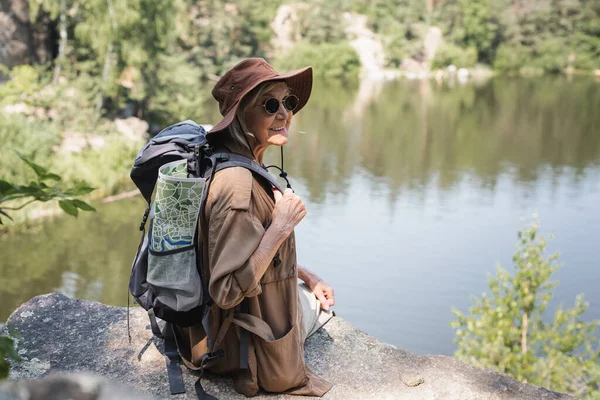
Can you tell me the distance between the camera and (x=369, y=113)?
74.2 feet

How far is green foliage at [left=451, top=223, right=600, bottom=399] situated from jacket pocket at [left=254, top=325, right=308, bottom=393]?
326 centimetres

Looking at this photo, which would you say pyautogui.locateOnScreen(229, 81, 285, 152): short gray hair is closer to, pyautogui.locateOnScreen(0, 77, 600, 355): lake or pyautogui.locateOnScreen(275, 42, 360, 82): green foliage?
pyautogui.locateOnScreen(0, 77, 600, 355): lake

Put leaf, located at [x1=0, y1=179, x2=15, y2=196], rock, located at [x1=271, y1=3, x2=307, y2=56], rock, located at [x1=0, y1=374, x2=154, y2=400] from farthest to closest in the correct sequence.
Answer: rock, located at [x1=271, y1=3, x2=307, y2=56]
leaf, located at [x1=0, y1=179, x2=15, y2=196]
rock, located at [x1=0, y1=374, x2=154, y2=400]

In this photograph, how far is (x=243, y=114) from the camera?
95.2 inches

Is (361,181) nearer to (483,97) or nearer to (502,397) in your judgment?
(502,397)

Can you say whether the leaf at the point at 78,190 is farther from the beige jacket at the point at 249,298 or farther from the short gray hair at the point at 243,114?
the short gray hair at the point at 243,114

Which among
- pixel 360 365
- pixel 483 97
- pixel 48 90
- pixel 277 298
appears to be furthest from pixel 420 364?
pixel 483 97

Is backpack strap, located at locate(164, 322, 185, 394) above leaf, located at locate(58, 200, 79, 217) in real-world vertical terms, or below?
below

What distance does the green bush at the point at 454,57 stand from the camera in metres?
39.2

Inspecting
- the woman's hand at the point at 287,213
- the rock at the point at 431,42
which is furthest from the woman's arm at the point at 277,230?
the rock at the point at 431,42

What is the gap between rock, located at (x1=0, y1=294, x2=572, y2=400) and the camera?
2729mm

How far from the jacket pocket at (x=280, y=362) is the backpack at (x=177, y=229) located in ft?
0.57

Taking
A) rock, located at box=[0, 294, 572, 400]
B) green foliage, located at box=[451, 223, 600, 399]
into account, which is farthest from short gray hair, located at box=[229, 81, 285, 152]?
green foliage, located at box=[451, 223, 600, 399]

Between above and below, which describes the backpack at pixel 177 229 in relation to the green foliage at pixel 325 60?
above
